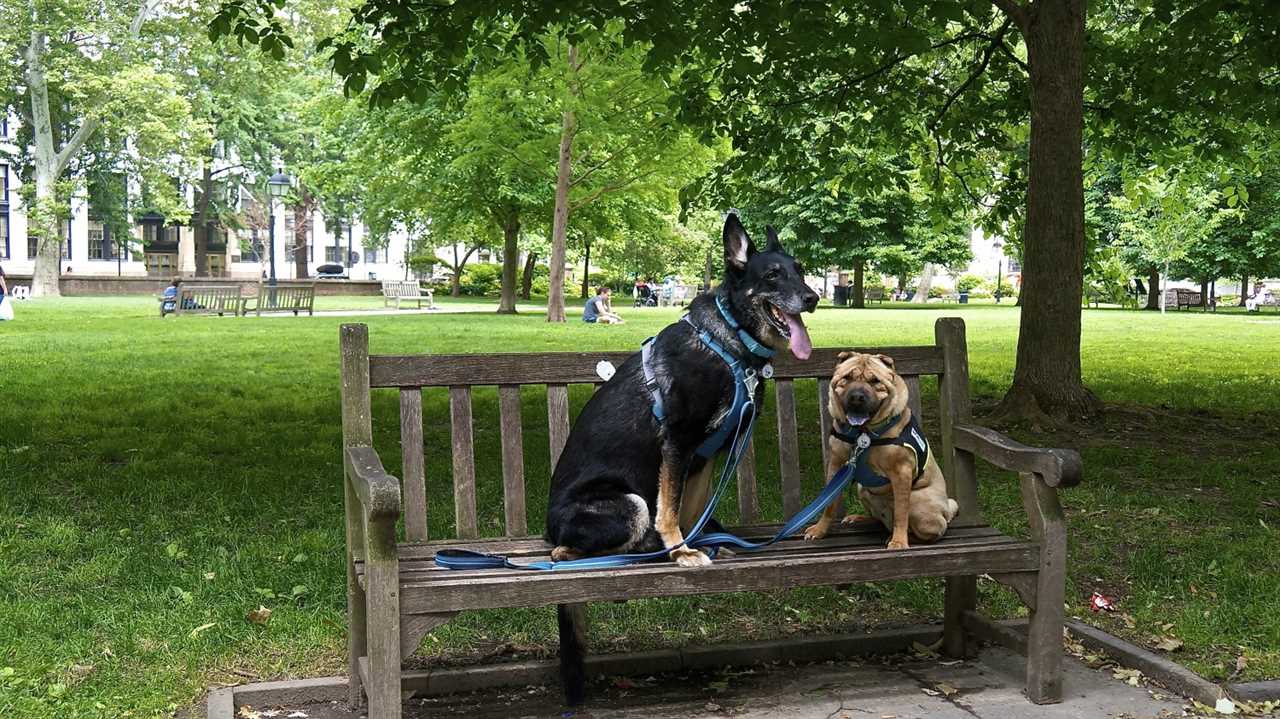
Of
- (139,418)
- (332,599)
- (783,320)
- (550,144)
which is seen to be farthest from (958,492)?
(550,144)

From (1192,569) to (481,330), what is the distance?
18469 millimetres

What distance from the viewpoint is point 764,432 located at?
31.2 feet

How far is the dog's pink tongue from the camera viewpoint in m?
3.47

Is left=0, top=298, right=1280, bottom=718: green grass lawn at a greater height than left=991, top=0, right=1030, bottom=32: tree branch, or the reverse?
left=991, top=0, right=1030, bottom=32: tree branch

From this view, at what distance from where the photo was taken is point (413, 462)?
409 centimetres

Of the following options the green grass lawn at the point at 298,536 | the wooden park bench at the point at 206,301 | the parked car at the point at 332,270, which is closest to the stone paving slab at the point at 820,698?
the green grass lawn at the point at 298,536

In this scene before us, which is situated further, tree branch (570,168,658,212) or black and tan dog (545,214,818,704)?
tree branch (570,168,658,212)

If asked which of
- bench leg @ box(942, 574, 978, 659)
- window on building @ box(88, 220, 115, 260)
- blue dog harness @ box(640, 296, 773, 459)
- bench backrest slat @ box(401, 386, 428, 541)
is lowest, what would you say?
bench leg @ box(942, 574, 978, 659)

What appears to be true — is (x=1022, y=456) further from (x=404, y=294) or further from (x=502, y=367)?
(x=404, y=294)

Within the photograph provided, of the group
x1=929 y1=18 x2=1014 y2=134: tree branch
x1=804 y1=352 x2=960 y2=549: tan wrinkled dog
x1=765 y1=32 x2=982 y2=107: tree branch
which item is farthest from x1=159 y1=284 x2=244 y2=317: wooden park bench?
x1=804 y1=352 x2=960 y2=549: tan wrinkled dog

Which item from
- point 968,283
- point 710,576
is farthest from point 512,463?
point 968,283

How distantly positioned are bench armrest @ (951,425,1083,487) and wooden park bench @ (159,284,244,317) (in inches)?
1056

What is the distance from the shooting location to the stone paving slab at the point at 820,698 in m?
3.98

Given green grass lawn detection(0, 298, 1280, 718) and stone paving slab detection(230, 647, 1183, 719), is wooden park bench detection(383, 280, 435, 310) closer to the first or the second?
green grass lawn detection(0, 298, 1280, 718)
